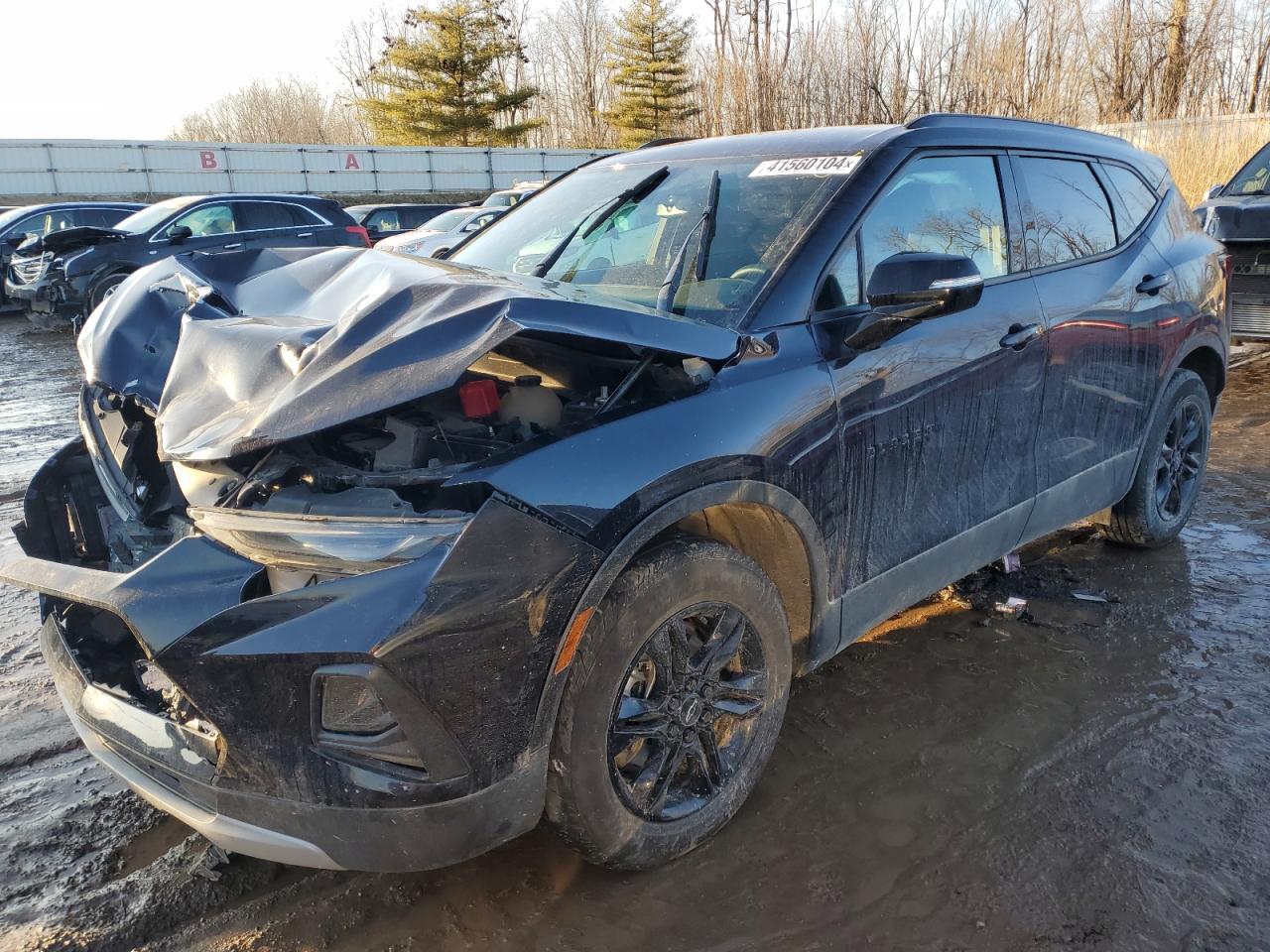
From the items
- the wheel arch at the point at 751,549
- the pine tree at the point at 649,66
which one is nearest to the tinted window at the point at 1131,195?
the wheel arch at the point at 751,549

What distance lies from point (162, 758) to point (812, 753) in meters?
1.86

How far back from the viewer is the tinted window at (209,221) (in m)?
12.4

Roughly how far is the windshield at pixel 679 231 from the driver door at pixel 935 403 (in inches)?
8.7

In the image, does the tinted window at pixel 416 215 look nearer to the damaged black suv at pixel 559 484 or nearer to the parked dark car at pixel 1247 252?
the parked dark car at pixel 1247 252

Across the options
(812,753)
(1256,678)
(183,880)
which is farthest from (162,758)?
(1256,678)

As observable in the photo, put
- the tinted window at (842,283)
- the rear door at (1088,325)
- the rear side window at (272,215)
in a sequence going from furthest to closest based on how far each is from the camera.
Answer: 1. the rear side window at (272,215)
2. the rear door at (1088,325)
3. the tinted window at (842,283)

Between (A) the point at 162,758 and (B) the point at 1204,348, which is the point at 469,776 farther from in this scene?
(B) the point at 1204,348

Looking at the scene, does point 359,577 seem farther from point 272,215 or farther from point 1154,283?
point 272,215

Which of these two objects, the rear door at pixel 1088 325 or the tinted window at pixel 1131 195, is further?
the tinted window at pixel 1131 195

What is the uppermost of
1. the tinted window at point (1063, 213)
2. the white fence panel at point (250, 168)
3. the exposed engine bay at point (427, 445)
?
the white fence panel at point (250, 168)

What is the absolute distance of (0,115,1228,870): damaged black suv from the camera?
183 cm

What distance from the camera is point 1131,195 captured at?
3.99m

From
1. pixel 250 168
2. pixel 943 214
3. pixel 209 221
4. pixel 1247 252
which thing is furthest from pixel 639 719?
pixel 250 168

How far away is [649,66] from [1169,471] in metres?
42.1
